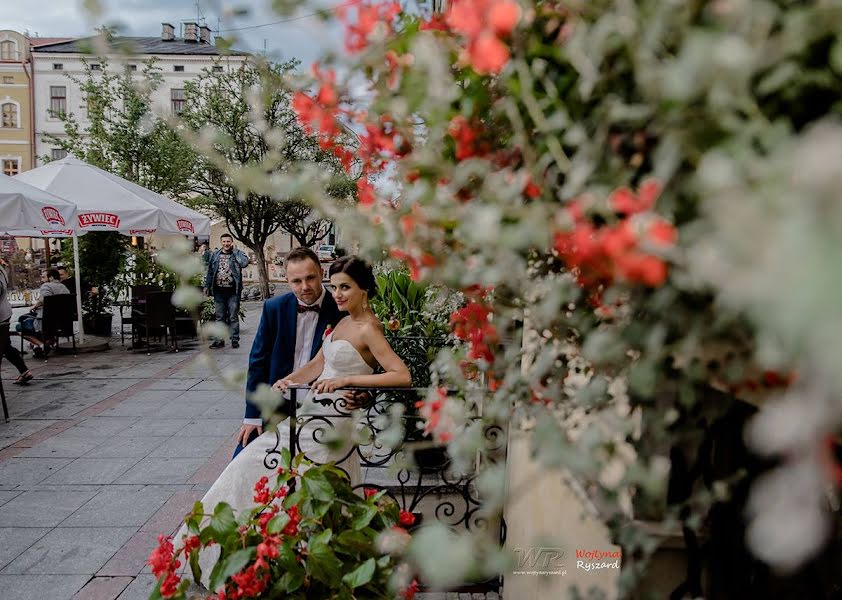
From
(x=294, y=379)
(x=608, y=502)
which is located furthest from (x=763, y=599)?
(x=294, y=379)

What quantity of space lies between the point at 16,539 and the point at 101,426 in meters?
2.83

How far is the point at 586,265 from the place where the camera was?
2.84 ft

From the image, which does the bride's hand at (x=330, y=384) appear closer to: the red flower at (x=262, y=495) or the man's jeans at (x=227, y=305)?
the red flower at (x=262, y=495)

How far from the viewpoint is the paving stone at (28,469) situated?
5.35m

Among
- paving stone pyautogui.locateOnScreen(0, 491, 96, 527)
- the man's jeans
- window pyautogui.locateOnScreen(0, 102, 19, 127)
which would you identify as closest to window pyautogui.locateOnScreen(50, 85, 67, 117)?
window pyautogui.locateOnScreen(0, 102, 19, 127)

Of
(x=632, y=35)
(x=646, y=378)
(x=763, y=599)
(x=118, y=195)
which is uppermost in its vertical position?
(x=118, y=195)

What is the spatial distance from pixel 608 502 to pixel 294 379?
9.62 feet

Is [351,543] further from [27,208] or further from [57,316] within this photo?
[57,316]

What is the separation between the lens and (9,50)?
40.4 meters

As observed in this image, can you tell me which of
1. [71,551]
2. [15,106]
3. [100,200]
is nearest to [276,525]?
[71,551]

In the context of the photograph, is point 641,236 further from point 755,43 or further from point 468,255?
point 468,255

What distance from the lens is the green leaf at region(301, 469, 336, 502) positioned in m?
2.26

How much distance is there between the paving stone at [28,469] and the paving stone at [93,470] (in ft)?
0.30

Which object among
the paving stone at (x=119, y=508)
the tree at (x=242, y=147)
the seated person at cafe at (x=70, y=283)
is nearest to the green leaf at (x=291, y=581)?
the paving stone at (x=119, y=508)
